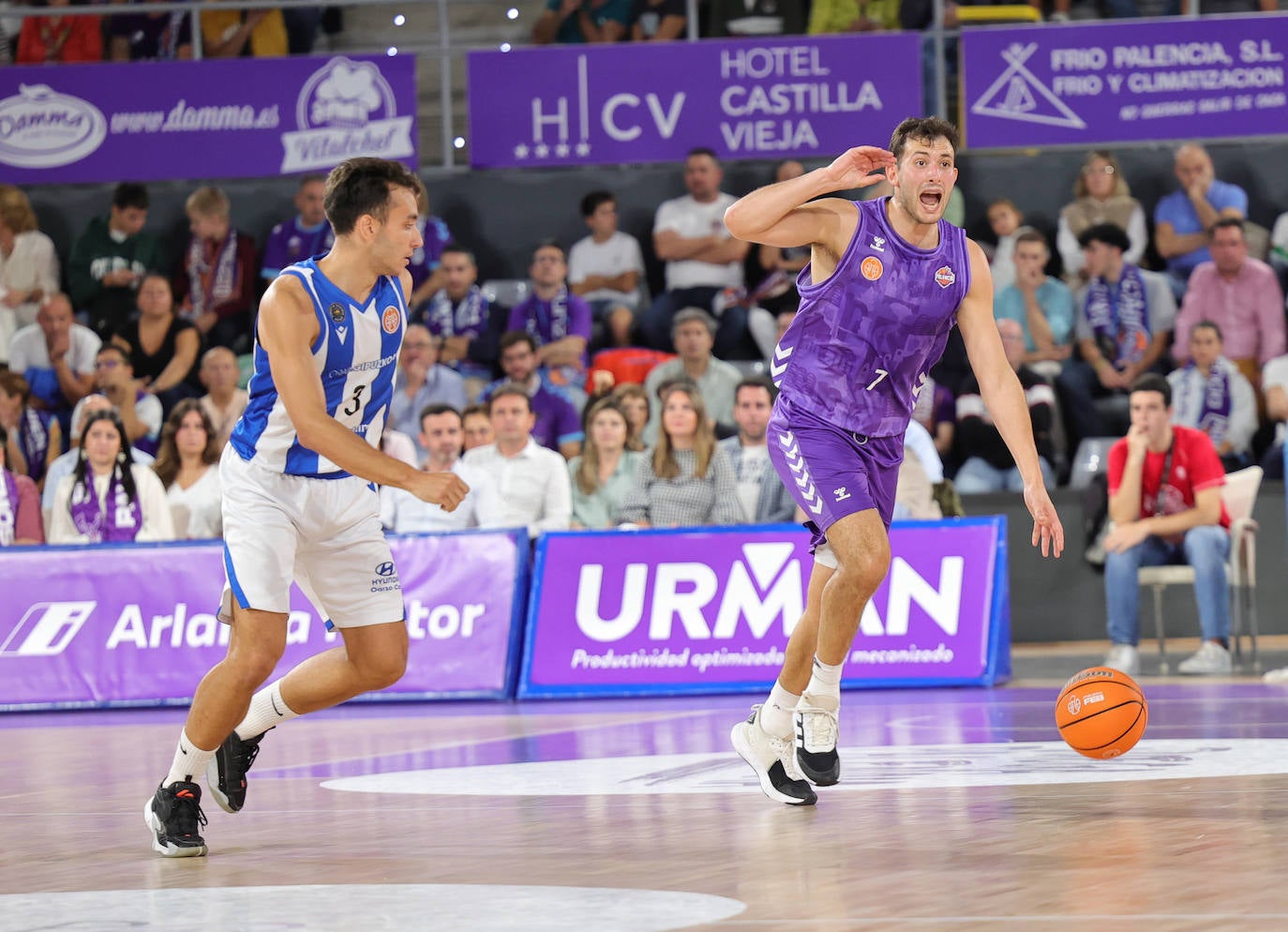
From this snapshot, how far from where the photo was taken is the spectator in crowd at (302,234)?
49.0 feet

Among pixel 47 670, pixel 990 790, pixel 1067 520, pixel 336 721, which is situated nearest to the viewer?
pixel 990 790

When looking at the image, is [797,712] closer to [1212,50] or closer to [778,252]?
[778,252]

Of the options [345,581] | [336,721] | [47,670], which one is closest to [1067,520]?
[336,721]

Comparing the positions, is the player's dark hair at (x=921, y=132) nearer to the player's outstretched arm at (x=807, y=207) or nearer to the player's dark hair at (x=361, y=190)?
the player's outstretched arm at (x=807, y=207)

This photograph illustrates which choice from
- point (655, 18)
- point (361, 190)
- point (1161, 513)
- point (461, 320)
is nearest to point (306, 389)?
point (361, 190)

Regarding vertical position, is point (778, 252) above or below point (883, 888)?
above

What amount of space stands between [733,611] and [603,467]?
1835mm

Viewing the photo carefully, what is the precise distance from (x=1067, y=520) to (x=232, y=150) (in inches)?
296

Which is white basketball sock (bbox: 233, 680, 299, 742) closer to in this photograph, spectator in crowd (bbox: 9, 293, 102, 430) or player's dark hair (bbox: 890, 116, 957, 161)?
player's dark hair (bbox: 890, 116, 957, 161)

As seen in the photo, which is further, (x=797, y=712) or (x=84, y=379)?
(x=84, y=379)

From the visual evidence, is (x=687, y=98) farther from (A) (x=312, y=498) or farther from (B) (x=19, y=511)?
(A) (x=312, y=498)

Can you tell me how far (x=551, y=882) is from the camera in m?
4.54

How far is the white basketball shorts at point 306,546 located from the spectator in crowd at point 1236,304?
374 inches

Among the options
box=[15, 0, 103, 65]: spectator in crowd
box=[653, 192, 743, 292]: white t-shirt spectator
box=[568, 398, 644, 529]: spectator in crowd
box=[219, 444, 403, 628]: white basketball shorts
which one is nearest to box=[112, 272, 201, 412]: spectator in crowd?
box=[15, 0, 103, 65]: spectator in crowd
